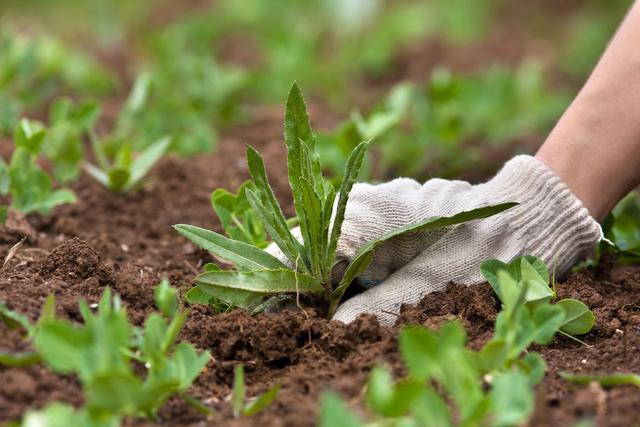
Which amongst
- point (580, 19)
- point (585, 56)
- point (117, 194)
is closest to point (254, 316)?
point (117, 194)

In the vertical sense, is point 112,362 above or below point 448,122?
above

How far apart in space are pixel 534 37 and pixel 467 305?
14.5 feet

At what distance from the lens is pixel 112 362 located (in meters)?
1.43

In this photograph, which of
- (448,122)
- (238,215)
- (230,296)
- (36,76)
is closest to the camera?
(230,296)

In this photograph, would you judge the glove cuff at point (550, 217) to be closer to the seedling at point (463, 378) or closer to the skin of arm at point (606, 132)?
the skin of arm at point (606, 132)

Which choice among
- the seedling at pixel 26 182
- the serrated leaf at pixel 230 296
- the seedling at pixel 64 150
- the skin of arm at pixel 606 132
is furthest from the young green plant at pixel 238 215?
the seedling at pixel 64 150

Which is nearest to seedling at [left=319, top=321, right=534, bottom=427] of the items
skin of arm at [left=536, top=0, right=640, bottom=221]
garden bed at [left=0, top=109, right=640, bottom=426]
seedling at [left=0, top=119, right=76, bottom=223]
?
Answer: garden bed at [left=0, top=109, right=640, bottom=426]

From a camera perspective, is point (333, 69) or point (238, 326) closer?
point (238, 326)

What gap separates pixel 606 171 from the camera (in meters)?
Answer: 2.23

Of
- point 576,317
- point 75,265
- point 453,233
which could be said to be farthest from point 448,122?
point 75,265

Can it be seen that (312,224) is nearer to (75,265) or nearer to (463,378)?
(75,265)

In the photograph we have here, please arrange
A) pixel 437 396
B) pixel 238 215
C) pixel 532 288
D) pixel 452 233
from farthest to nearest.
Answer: pixel 238 215 → pixel 452 233 → pixel 532 288 → pixel 437 396

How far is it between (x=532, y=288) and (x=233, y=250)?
24.6 inches

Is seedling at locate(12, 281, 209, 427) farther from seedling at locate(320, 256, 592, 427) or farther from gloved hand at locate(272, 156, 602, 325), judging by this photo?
gloved hand at locate(272, 156, 602, 325)
